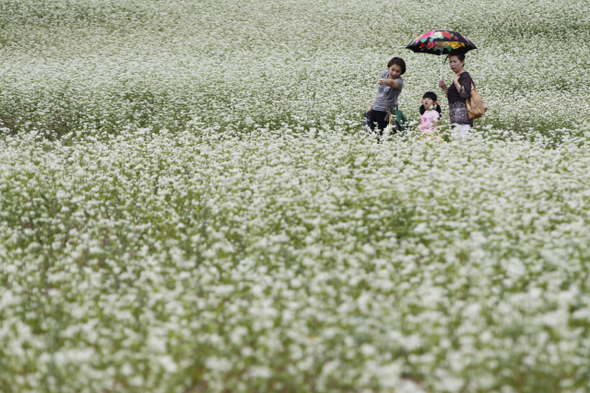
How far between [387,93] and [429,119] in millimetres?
926

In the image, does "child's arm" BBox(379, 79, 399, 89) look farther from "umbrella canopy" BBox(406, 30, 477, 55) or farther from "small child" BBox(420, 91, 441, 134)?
"umbrella canopy" BBox(406, 30, 477, 55)

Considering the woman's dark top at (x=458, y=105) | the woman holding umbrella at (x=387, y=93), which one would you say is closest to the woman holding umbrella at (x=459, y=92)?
the woman's dark top at (x=458, y=105)

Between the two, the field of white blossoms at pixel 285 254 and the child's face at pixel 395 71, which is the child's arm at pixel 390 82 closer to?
the child's face at pixel 395 71

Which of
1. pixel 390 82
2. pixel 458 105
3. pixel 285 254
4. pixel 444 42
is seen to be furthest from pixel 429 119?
pixel 285 254

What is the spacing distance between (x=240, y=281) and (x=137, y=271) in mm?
1245

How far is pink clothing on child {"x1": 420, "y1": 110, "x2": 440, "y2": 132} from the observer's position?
9562 mm

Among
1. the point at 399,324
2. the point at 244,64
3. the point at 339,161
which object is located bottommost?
the point at 399,324

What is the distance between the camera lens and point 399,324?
3.96m

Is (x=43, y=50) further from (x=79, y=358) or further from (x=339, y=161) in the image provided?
(x=79, y=358)

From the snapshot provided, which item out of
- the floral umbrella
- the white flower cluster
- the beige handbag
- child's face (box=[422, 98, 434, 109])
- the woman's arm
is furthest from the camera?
child's face (box=[422, 98, 434, 109])

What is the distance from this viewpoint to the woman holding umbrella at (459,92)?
29.5 feet

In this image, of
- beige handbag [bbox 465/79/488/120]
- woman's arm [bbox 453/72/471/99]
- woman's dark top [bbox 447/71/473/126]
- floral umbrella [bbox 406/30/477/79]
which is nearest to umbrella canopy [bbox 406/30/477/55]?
floral umbrella [bbox 406/30/477/79]

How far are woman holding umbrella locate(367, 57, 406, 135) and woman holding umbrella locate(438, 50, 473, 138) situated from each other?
2.34ft

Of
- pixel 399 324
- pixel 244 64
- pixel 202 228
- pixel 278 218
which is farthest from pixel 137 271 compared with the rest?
pixel 244 64
